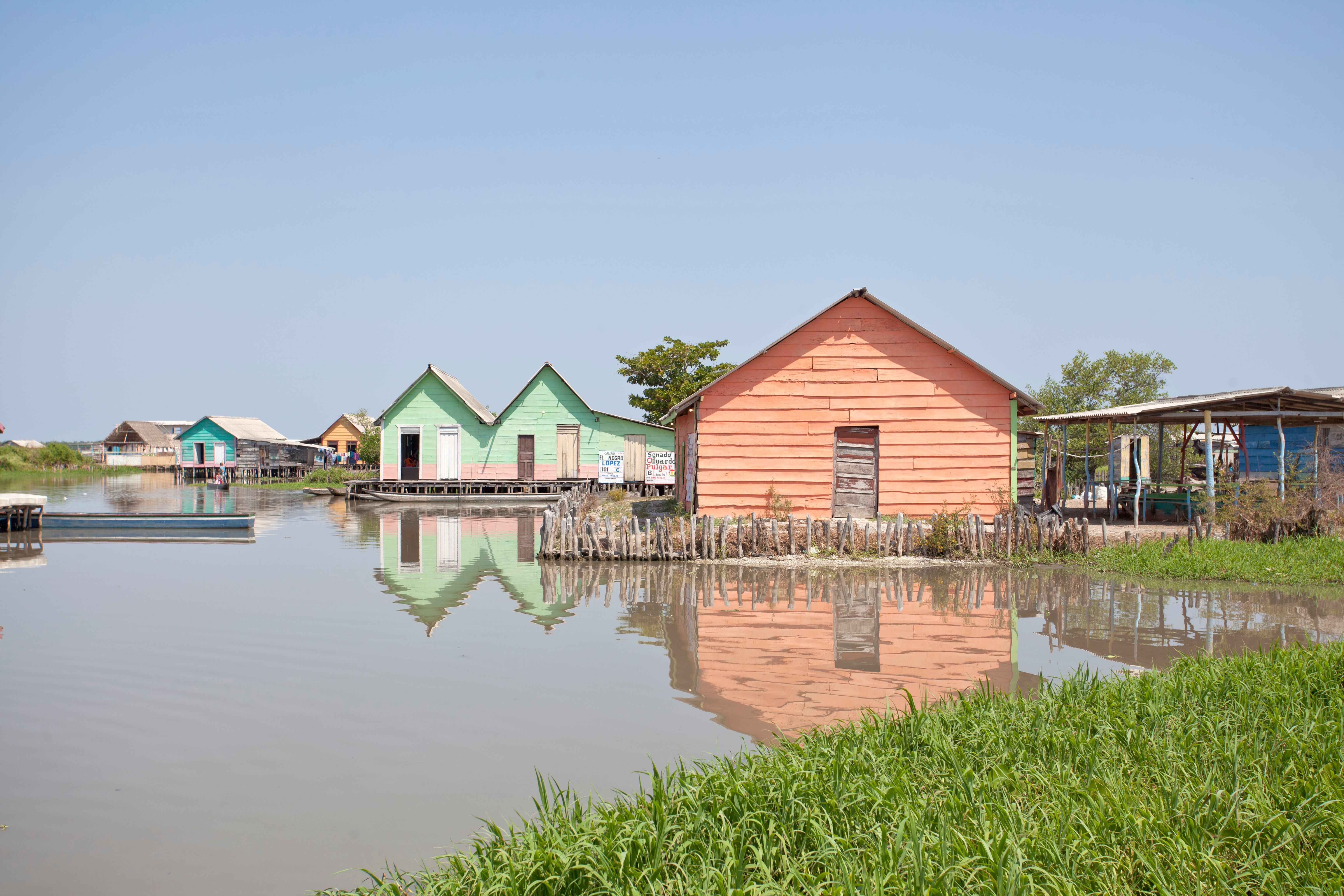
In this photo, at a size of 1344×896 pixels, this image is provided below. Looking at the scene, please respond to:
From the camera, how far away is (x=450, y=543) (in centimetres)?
2425

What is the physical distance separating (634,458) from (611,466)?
1.33 m

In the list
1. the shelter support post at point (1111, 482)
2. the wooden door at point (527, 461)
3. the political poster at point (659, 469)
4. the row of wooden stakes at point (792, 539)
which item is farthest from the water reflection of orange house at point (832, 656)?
the wooden door at point (527, 461)

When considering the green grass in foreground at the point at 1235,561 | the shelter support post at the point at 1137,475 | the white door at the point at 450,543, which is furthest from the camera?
the shelter support post at the point at 1137,475

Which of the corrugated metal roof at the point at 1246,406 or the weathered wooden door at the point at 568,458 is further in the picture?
the weathered wooden door at the point at 568,458

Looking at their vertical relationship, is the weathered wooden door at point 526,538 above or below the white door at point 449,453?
below

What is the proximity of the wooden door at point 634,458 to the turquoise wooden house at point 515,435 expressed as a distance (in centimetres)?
4

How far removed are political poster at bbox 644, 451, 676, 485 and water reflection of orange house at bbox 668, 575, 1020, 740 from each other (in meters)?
30.0

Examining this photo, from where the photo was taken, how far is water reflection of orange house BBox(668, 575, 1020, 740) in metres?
7.84

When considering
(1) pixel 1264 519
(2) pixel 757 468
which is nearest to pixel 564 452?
(2) pixel 757 468

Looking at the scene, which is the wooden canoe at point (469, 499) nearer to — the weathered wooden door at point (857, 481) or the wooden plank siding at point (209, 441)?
the weathered wooden door at point (857, 481)

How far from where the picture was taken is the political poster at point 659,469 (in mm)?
43469

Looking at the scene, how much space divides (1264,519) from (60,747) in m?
19.9

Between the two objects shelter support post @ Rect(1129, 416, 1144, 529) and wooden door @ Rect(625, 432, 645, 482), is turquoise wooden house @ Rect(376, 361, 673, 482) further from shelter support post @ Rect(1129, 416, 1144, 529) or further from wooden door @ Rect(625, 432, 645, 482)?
shelter support post @ Rect(1129, 416, 1144, 529)

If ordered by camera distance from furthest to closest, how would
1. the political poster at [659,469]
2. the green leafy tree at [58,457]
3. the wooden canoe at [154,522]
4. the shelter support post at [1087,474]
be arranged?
1. the green leafy tree at [58,457]
2. the political poster at [659,469]
3. the wooden canoe at [154,522]
4. the shelter support post at [1087,474]
